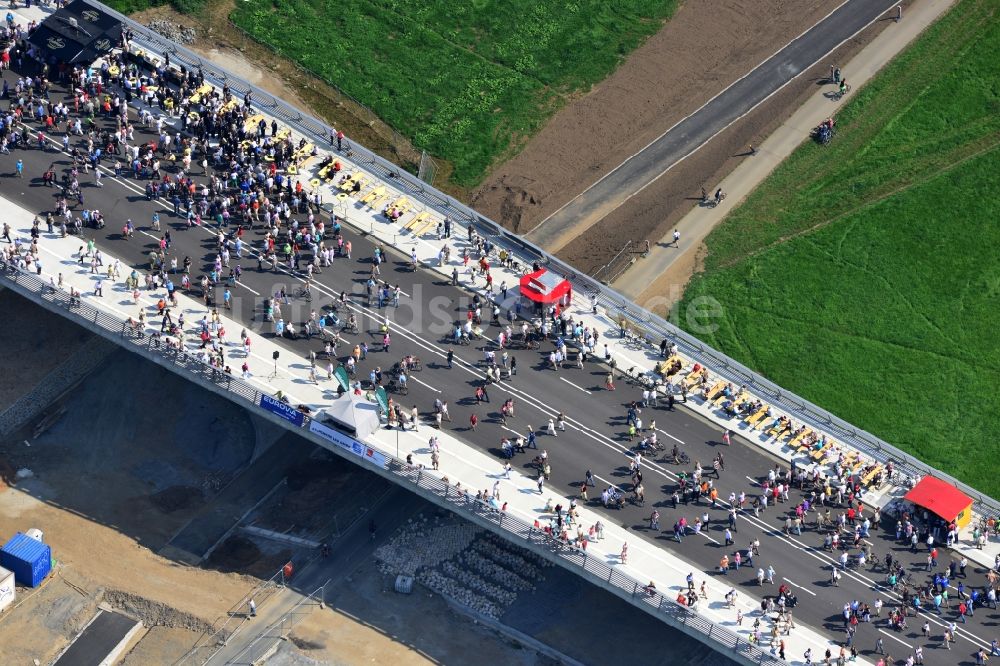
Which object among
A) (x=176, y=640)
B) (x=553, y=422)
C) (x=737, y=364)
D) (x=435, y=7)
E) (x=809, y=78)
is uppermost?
(x=809, y=78)

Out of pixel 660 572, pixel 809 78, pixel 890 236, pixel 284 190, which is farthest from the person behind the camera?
pixel 809 78

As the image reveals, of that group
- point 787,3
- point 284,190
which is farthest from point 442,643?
point 787,3

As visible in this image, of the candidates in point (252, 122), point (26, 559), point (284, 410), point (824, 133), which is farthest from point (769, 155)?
point (26, 559)

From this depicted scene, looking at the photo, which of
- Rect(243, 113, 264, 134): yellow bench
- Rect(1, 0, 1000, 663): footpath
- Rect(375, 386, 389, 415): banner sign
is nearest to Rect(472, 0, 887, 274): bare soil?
Rect(1, 0, 1000, 663): footpath

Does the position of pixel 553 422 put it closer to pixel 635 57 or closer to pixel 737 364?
pixel 737 364

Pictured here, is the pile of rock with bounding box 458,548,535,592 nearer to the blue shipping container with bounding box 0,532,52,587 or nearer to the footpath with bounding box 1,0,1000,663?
the footpath with bounding box 1,0,1000,663

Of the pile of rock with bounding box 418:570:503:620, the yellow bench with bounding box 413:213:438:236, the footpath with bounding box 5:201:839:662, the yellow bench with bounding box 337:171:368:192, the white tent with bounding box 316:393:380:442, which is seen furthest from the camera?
the yellow bench with bounding box 337:171:368:192
